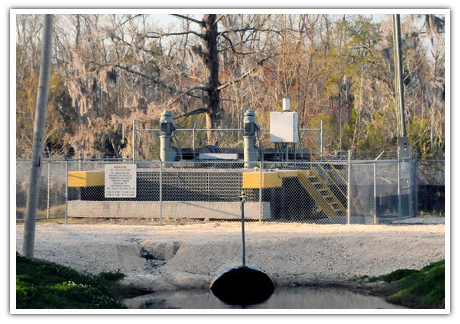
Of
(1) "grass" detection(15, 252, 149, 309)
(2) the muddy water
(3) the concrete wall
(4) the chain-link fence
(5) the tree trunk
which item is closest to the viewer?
(1) "grass" detection(15, 252, 149, 309)

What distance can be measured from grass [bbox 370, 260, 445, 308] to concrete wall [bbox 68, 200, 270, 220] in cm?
874

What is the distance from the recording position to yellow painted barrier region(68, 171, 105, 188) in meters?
28.0

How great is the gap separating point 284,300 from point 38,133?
5928mm

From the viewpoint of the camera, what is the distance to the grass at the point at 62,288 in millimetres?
14680

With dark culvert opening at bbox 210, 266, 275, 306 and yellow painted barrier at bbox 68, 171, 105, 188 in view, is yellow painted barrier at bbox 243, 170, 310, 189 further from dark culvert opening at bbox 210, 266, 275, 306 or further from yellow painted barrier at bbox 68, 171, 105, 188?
dark culvert opening at bbox 210, 266, 275, 306

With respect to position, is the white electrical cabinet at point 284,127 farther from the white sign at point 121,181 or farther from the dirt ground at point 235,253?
the dirt ground at point 235,253

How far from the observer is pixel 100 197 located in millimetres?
28188

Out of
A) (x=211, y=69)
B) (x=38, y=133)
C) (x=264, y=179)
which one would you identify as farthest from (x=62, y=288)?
(x=211, y=69)

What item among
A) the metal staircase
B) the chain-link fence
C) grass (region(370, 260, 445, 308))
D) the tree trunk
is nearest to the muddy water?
grass (region(370, 260, 445, 308))

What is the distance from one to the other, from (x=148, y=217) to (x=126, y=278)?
8.98 m

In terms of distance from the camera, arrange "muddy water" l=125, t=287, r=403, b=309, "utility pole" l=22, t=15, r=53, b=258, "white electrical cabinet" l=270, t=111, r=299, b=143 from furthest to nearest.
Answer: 1. "white electrical cabinet" l=270, t=111, r=299, b=143
2. "utility pole" l=22, t=15, r=53, b=258
3. "muddy water" l=125, t=287, r=403, b=309

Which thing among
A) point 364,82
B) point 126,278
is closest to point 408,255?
point 126,278

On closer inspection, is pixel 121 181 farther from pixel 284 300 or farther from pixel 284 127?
pixel 284 300

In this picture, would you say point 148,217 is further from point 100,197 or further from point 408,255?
point 408,255
